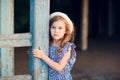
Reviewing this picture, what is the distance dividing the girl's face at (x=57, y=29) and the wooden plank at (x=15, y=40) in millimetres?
238

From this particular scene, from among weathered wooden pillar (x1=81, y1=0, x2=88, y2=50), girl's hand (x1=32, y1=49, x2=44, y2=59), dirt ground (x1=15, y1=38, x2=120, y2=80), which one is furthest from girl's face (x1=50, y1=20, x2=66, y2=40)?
weathered wooden pillar (x1=81, y1=0, x2=88, y2=50)

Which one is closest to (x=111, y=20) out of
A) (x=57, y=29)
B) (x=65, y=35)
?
(x=65, y=35)

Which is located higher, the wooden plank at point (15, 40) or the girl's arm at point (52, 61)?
the wooden plank at point (15, 40)

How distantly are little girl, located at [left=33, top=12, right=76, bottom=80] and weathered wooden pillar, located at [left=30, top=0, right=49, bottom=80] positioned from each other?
0.10 m

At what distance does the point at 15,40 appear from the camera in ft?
10.1

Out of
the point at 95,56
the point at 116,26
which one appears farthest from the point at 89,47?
the point at 116,26

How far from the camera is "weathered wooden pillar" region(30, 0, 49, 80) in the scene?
3102mm

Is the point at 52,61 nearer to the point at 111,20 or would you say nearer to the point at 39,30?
the point at 39,30

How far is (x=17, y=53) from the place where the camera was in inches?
382

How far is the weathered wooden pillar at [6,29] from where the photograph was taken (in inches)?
130

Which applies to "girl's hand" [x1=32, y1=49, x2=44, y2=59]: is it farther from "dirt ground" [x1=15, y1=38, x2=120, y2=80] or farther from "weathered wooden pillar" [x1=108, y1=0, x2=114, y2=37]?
"weathered wooden pillar" [x1=108, y1=0, x2=114, y2=37]

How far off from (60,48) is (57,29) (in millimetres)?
164

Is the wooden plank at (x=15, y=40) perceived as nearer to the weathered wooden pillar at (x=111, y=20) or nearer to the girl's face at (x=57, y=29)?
the girl's face at (x=57, y=29)

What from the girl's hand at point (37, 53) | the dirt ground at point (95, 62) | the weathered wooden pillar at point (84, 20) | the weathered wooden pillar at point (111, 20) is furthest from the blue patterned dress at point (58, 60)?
the weathered wooden pillar at point (111, 20)
